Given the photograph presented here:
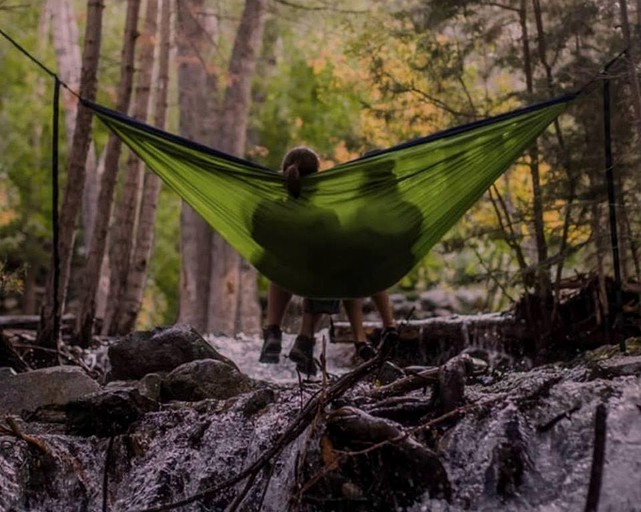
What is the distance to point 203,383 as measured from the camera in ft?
16.2

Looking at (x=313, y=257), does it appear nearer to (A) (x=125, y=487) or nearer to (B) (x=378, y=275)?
(B) (x=378, y=275)

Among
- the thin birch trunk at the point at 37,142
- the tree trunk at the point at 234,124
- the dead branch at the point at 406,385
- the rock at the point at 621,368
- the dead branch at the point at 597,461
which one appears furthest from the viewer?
the thin birch trunk at the point at 37,142

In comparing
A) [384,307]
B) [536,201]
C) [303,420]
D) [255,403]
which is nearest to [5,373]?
[255,403]

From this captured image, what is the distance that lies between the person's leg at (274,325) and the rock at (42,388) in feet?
2.91

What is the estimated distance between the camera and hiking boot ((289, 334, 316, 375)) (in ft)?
18.3

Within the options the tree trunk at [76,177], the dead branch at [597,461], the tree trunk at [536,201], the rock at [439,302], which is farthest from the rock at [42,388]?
the rock at [439,302]

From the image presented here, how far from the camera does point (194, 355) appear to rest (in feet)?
19.5

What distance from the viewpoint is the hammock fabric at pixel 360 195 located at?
5.11m

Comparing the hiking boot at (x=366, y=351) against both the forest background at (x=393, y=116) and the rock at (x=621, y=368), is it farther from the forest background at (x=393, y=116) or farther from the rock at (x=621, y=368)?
the forest background at (x=393, y=116)

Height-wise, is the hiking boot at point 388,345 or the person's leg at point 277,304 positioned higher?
the person's leg at point 277,304

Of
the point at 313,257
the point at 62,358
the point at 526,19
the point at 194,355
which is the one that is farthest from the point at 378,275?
the point at 526,19

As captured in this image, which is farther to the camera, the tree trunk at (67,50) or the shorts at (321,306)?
the tree trunk at (67,50)

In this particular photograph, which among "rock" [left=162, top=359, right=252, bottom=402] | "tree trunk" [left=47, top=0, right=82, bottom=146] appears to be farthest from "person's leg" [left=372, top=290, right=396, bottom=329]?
"tree trunk" [left=47, top=0, right=82, bottom=146]

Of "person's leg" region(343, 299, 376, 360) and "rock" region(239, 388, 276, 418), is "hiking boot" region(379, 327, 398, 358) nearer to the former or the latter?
"rock" region(239, 388, 276, 418)
